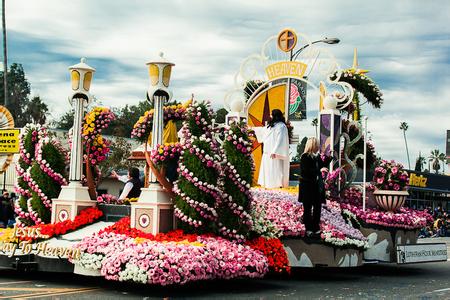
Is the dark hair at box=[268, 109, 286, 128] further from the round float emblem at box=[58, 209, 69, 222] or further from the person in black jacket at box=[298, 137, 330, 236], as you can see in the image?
the round float emblem at box=[58, 209, 69, 222]

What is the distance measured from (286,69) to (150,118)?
17.1 feet

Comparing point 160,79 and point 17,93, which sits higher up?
point 17,93

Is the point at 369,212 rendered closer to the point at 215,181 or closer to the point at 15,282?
the point at 215,181

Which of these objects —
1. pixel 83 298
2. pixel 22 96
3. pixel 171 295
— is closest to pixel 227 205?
pixel 171 295

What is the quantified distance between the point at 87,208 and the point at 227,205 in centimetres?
307

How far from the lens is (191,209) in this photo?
11.4 m

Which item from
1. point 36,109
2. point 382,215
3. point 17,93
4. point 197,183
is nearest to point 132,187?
point 197,183

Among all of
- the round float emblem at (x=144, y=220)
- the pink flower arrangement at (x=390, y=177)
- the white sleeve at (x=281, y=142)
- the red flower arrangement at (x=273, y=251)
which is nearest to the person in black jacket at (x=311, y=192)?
the red flower arrangement at (x=273, y=251)

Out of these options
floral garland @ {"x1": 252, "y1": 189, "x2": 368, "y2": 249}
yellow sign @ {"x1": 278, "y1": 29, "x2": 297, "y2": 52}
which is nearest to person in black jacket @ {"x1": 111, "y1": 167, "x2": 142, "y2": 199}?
floral garland @ {"x1": 252, "y1": 189, "x2": 368, "y2": 249}

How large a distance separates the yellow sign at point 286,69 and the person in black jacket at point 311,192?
14.3 ft

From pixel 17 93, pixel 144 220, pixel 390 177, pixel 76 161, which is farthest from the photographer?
pixel 17 93

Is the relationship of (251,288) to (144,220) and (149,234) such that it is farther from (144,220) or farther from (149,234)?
(144,220)

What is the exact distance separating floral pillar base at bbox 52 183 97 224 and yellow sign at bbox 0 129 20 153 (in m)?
17.1

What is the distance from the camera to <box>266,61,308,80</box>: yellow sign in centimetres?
1705
